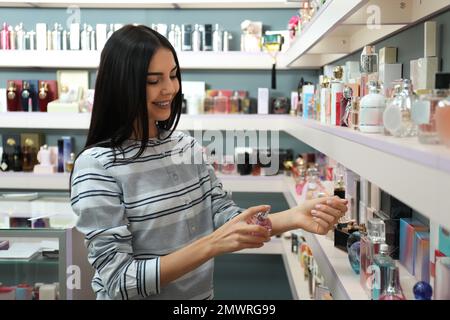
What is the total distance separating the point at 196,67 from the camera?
12.1 ft

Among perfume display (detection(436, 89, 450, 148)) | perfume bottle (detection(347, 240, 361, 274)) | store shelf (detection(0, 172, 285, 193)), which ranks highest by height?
perfume display (detection(436, 89, 450, 148))

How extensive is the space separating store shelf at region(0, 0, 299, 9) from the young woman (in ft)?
7.61

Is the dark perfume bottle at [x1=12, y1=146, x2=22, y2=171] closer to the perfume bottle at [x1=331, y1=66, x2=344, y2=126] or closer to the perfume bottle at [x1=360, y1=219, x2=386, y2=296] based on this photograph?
the perfume bottle at [x1=331, y1=66, x2=344, y2=126]

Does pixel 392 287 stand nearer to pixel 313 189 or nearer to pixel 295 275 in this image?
pixel 313 189

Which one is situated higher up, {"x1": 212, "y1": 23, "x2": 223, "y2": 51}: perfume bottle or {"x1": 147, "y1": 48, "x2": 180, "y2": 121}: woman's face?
{"x1": 212, "y1": 23, "x2": 223, "y2": 51}: perfume bottle

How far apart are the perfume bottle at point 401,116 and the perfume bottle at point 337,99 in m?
0.53

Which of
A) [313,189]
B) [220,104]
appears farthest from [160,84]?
[220,104]

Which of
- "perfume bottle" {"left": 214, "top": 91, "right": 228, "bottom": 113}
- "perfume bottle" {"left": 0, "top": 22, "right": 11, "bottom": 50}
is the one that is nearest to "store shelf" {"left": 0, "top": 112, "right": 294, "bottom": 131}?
"perfume bottle" {"left": 214, "top": 91, "right": 228, "bottom": 113}

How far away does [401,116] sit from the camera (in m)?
1.07

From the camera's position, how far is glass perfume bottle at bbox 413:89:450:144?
34.5 inches

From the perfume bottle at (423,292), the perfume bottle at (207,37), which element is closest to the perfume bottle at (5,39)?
the perfume bottle at (207,37)

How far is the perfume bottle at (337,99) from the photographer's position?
1.69m

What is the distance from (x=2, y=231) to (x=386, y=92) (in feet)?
4.25

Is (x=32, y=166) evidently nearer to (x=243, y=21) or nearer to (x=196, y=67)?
(x=196, y=67)
